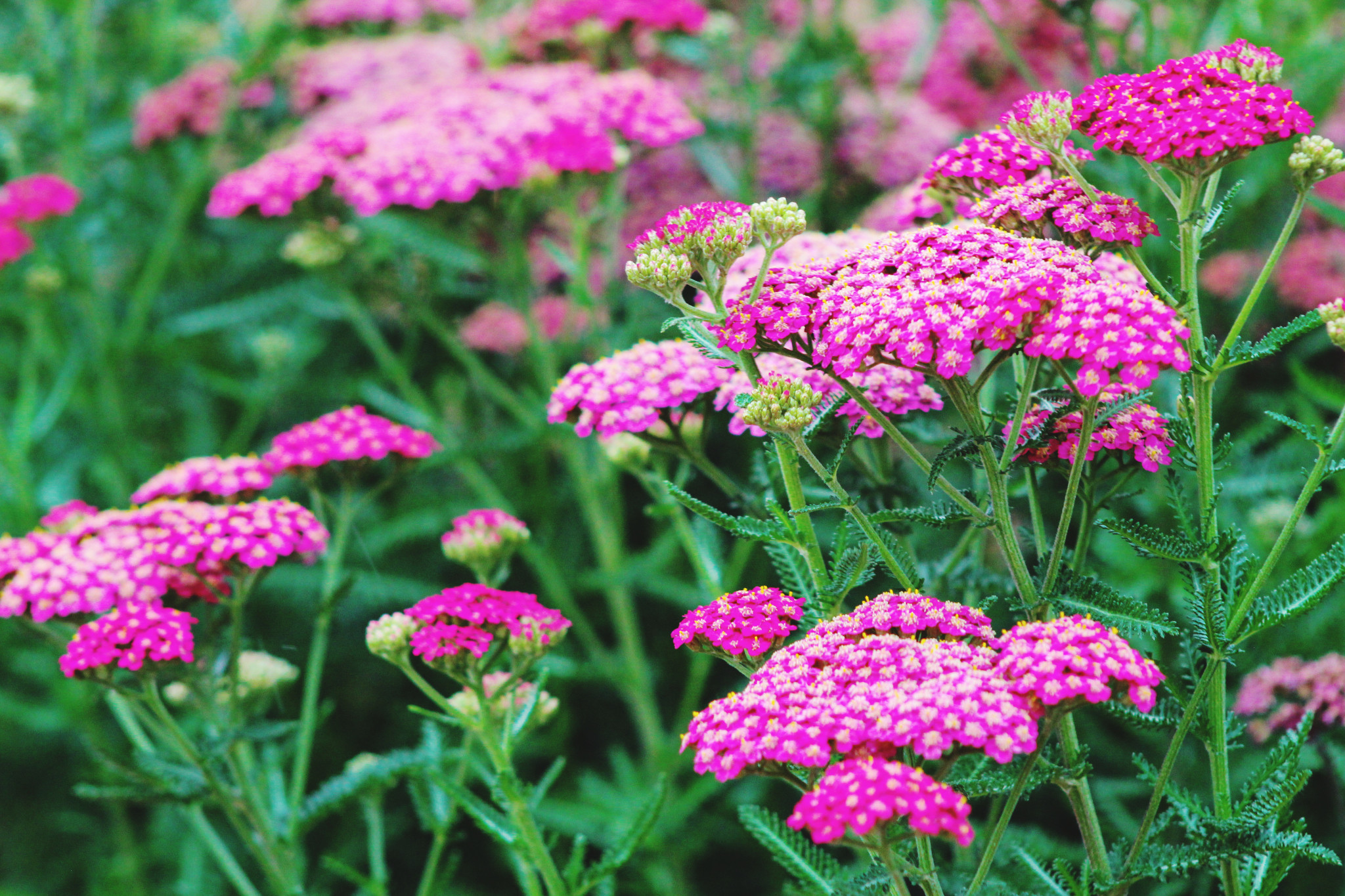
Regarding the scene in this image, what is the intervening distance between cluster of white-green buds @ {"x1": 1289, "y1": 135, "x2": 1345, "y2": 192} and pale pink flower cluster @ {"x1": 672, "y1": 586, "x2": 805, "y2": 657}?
0.81 metres

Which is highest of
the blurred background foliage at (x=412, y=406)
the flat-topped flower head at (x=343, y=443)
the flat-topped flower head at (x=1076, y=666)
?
the flat-topped flower head at (x=1076, y=666)

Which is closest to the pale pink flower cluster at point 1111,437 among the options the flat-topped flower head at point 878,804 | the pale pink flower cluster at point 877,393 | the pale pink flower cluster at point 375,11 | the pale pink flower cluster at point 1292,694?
the pale pink flower cluster at point 877,393

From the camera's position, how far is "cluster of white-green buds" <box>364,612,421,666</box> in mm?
1798

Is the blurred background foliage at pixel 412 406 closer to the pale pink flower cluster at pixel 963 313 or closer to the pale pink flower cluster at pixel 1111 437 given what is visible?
the pale pink flower cluster at pixel 1111 437

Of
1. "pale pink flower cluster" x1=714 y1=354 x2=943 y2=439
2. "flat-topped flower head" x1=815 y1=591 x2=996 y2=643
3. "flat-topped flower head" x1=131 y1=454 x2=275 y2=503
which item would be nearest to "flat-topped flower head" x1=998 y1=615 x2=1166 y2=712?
"flat-topped flower head" x1=815 y1=591 x2=996 y2=643

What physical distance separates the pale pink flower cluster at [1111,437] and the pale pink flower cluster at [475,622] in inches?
27.8

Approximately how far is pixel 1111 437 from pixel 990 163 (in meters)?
0.47

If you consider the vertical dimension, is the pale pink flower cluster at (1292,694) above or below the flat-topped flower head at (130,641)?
below

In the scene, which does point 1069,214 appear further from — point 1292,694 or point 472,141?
point 472,141

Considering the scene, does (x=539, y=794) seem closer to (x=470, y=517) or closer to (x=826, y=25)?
(x=470, y=517)

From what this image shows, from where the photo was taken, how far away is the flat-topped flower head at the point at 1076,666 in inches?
51.1

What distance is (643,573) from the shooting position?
119 inches

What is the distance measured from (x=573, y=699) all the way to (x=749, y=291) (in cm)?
205

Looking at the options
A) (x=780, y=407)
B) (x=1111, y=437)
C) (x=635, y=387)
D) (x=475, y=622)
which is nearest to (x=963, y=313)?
(x=780, y=407)
